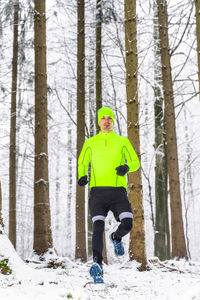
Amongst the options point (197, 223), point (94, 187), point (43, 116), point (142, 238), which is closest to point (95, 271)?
point (94, 187)

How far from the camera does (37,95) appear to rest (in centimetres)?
850

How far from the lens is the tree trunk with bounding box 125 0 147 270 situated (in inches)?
289

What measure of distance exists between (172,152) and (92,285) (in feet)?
22.3

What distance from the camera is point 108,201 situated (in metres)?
4.91

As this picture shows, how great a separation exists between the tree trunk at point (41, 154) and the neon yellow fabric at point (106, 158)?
3277mm

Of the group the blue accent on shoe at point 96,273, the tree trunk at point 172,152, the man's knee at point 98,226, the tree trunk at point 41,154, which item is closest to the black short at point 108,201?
the man's knee at point 98,226

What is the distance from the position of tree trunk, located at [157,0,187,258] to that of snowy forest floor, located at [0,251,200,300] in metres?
2.79

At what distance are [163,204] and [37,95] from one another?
230 inches

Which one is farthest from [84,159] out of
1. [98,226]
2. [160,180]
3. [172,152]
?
[160,180]

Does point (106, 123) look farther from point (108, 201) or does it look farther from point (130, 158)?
point (108, 201)

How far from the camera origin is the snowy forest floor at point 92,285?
3.52 metres

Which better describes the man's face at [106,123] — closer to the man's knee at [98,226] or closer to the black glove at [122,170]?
the black glove at [122,170]

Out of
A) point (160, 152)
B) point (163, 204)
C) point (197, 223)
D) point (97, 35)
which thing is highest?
point (97, 35)

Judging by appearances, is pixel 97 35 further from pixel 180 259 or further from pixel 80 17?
pixel 180 259
